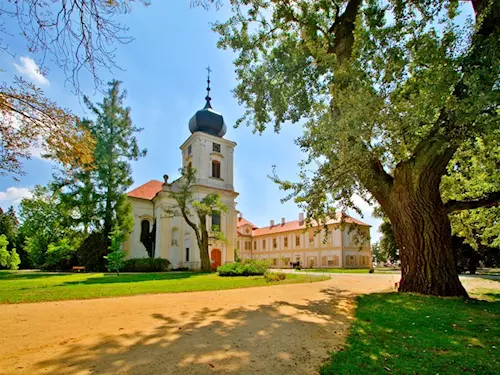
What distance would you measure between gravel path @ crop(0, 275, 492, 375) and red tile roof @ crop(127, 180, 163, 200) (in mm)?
27226

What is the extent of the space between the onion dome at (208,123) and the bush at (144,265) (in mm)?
14458

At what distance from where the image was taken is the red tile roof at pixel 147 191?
33.7m

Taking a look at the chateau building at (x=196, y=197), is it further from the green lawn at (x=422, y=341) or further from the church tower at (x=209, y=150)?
the green lawn at (x=422, y=341)

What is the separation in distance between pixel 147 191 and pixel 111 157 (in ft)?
26.2

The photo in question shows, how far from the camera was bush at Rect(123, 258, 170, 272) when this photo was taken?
2564 cm

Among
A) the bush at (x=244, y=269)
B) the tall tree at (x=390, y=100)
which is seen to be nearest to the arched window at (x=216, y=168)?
the bush at (x=244, y=269)

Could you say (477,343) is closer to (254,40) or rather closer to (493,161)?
(493,161)

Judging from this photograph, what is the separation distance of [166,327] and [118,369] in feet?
6.38

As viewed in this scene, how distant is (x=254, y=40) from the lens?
1130cm

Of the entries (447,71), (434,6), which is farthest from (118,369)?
(434,6)

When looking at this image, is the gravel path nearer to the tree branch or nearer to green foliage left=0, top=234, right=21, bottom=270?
the tree branch

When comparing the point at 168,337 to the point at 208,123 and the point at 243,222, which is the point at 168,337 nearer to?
the point at 208,123

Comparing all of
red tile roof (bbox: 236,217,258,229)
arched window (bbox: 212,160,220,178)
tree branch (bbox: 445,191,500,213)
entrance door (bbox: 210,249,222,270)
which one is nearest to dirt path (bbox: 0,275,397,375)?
tree branch (bbox: 445,191,500,213)

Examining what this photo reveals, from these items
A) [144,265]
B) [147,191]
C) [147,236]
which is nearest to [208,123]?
[147,191]
